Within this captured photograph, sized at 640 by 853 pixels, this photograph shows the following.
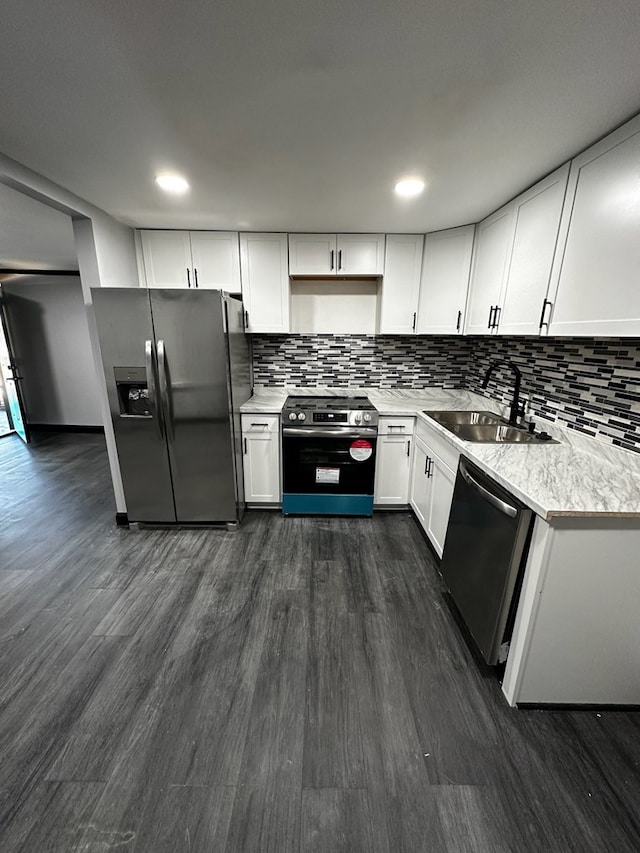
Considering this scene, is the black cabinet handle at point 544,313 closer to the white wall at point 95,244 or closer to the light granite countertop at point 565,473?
the light granite countertop at point 565,473

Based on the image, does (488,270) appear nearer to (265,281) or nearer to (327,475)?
(265,281)

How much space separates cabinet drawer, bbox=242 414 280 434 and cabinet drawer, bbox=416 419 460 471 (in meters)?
1.10

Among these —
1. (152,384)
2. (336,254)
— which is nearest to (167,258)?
(152,384)

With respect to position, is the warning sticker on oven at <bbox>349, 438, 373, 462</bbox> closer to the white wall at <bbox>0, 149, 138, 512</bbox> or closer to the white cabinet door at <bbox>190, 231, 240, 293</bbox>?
the white cabinet door at <bbox>190, 231, 240, 293</bbox>

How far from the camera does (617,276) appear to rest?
131cm

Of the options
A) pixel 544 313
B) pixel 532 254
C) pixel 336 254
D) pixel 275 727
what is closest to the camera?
pixel 275 727

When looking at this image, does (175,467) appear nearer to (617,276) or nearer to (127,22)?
(127,22)

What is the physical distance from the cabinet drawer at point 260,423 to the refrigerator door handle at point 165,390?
53cm

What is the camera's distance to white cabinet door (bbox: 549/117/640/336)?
4.10 feet

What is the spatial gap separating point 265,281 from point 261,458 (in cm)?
146

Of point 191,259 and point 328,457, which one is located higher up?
point 191,259

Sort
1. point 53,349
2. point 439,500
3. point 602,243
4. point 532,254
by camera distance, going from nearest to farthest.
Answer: point 602,243, point 532,254, point 439,500, point 53,349

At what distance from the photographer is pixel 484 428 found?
87.4 inches

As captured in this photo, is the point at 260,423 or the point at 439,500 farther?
the point at 260,423
